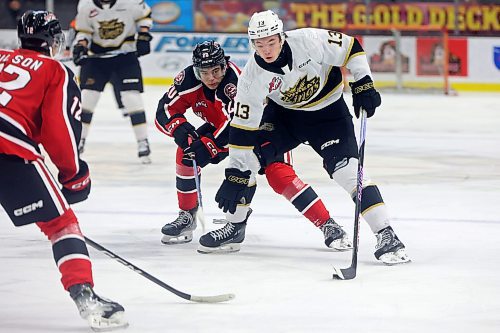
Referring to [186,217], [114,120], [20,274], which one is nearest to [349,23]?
[114,120]

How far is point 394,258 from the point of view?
13.6 feet

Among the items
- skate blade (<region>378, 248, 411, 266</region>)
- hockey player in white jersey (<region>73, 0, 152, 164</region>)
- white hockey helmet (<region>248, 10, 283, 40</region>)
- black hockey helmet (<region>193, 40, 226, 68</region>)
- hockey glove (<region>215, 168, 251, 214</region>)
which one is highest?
white hockey helmet (<region>248, 10, 283, 40</region>)

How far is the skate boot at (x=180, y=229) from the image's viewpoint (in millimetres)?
4684

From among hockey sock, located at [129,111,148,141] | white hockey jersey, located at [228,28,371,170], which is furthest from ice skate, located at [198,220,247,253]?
hockey sock, located at [129,111,148,141]

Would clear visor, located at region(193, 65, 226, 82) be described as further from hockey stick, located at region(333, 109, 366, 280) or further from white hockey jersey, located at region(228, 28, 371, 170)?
hockey stick, located at region(333, 109, 366, 280)

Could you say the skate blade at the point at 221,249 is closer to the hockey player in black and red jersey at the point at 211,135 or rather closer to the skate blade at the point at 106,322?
the hockey player in black and red jersey at the point at 211,135

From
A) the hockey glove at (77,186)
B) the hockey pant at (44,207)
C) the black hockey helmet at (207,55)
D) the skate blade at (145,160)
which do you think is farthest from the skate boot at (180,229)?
the skate blade at (145,160)

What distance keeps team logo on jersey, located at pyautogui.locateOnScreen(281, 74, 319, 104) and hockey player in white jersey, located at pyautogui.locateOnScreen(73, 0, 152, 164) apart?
3.28 metres

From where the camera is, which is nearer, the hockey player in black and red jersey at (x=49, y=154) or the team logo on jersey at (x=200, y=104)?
the hockey player in black and red jersey at (x=49, y=154)

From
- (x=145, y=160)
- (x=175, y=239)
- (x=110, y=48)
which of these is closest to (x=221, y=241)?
(x=175, y=239)

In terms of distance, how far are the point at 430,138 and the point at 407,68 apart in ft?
11.7

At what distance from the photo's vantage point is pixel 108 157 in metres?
7.48

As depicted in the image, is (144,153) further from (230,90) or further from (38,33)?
(38,33)

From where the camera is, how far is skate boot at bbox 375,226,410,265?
416cm
